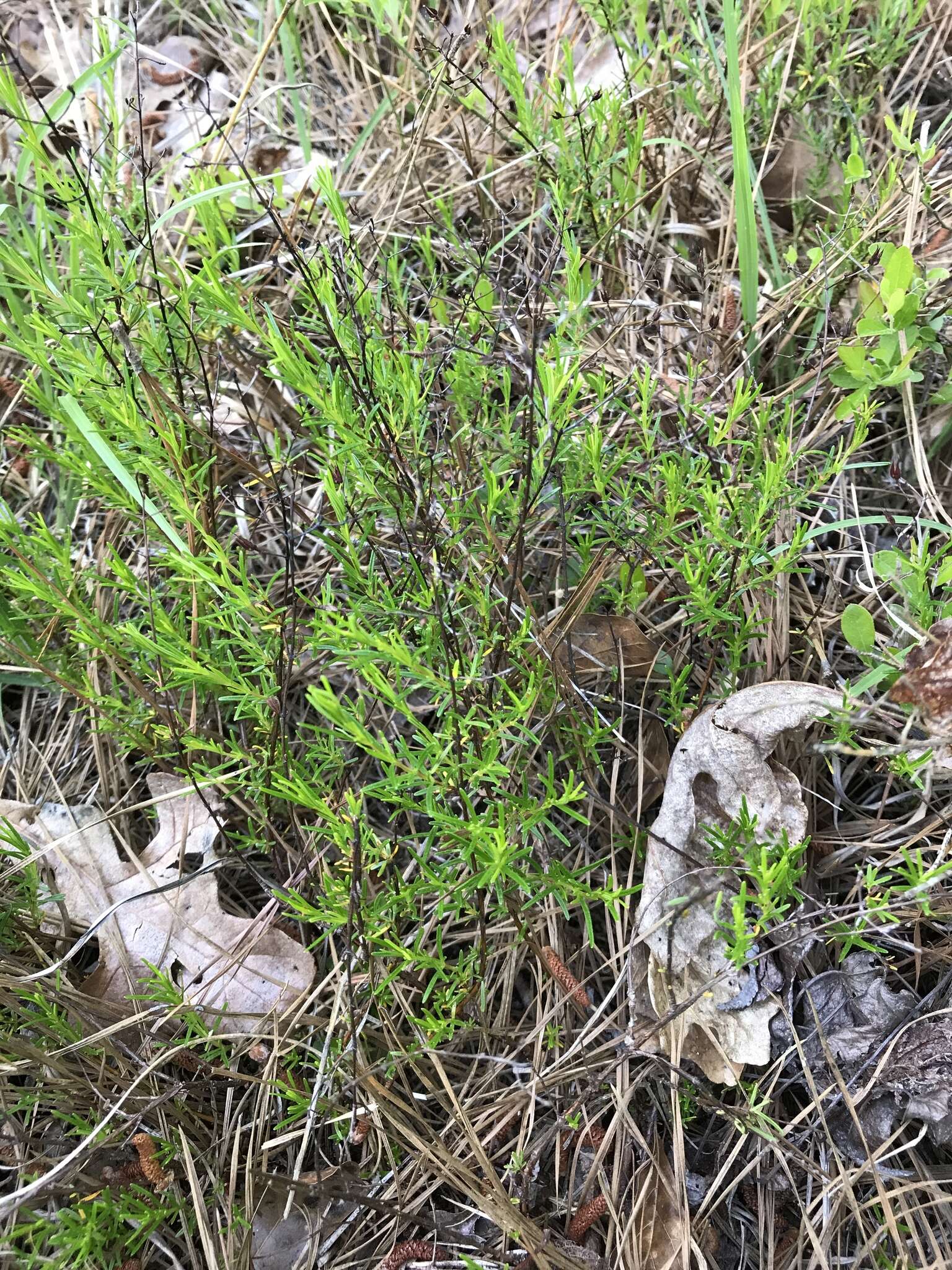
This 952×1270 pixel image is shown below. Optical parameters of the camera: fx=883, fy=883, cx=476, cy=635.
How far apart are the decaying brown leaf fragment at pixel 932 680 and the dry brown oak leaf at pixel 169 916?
1.45 metres

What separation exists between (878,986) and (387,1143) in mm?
1097

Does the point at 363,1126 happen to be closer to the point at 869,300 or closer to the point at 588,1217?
the point at 588,1217

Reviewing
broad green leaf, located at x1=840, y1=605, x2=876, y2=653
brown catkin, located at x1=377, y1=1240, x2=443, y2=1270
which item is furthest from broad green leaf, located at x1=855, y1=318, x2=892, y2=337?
brown catkin, located at x1=377, y1=1240, x2=443, y2=1270

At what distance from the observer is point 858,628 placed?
1.88 metres

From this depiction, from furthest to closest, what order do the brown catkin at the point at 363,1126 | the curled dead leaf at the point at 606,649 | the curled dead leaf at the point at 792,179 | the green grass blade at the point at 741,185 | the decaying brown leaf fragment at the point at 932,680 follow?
1. the curled dead leaf at the point at 792,179
2. the green grass blade at the point at 741,185
3. the curled dead leaf at the point at 606,649
4. the brown catkin at the point at 363,1126
5. the decaying brown leaf fragment at the point at 932,680

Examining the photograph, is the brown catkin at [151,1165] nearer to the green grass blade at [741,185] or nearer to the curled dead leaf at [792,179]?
the green grass blade at [741,185]

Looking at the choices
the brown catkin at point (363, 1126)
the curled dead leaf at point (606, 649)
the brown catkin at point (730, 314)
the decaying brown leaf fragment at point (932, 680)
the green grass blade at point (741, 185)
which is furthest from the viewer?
the brown catkin at point (730, 314)

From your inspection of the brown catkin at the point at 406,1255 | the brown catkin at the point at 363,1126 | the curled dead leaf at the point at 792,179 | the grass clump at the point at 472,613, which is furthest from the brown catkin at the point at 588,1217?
the curled dead leaf at the point at 792,179

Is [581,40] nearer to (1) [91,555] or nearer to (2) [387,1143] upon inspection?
(1) [91,555]

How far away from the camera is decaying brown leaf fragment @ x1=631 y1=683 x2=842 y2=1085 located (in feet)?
6.13

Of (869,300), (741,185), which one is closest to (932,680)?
(869,300)

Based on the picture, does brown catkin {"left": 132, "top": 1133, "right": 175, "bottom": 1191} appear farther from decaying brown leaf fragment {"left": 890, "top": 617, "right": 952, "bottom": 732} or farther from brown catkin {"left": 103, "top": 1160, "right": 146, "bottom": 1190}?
decaying brown leaf fragment {"left": 890, "top": 617, "right": 952, "bottom": 732}

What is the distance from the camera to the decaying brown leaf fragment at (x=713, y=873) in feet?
6.13

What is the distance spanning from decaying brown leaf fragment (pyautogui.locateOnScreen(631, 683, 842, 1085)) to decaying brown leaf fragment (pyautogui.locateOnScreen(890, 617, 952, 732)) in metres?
0.19
